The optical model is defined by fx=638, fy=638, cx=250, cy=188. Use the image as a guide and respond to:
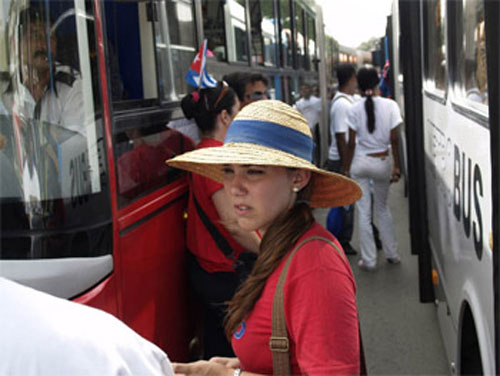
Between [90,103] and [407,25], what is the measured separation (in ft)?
8.23

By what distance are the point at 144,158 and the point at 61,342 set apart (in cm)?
213

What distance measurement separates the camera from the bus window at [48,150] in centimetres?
224

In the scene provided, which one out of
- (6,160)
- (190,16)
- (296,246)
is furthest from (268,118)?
(190,16)

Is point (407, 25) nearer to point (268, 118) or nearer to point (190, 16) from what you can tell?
point (190, 16)

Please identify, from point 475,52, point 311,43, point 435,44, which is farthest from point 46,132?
point 311,43

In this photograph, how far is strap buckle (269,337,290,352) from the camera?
164 centimetres

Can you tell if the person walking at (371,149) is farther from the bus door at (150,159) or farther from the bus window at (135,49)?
the bus window at (135,49)

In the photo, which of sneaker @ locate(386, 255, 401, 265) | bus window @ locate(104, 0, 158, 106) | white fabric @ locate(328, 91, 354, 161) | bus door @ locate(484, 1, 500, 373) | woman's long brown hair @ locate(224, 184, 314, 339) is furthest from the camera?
white fabric @ locate(328, 91, 354, 161)

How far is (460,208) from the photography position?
8.54 feet

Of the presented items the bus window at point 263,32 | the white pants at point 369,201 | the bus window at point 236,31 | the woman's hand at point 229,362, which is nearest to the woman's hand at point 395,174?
the white pants at point 369,201

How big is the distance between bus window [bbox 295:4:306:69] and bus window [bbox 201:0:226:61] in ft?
15.6

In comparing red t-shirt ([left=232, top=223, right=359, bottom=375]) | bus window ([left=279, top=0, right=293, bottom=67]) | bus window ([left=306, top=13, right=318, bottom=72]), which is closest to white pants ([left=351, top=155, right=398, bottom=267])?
bus window ([left=279, top=0, right=293, bottom=67])

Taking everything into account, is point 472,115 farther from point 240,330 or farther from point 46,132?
point 46,132

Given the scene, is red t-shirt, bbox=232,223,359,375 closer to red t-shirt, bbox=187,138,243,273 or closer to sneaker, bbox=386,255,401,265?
red t-shirt, bbox=187,138,243,273
